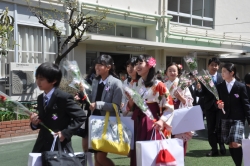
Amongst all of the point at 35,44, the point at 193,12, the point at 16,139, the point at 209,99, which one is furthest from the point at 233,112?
the point at 193,12

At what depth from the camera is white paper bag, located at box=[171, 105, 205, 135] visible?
496 centimetres

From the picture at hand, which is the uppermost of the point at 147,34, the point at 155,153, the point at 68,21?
the point at 147,34

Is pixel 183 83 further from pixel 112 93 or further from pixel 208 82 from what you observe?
pixel 112 93

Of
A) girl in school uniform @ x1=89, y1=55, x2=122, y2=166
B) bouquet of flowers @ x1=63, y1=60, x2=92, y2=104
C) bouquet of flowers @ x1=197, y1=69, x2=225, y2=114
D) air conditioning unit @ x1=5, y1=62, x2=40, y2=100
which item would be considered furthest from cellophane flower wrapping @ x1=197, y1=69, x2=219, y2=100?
air conditioning unit @ x1=5, y1=62, x2=40, y2=100

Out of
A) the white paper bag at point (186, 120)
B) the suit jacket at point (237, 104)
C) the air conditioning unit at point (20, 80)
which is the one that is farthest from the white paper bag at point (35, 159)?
the air conditioning unit at point (20, 80)

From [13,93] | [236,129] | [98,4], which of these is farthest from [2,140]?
[98,4]

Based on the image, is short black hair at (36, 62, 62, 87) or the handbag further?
short black hair at (36, 62, 62, 87)

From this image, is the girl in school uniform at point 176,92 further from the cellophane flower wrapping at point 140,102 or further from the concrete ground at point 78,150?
the cellophane flower wrapping at point 140,102

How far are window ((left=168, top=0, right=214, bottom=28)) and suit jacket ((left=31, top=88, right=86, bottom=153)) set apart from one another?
15120mm

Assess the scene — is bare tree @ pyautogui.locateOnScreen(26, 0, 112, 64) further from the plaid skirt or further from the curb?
the plaid skirt

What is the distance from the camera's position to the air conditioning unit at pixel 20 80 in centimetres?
1061

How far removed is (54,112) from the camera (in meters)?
3.17

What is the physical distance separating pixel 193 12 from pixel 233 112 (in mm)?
14642

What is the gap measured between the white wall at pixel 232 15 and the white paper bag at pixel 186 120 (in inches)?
599
